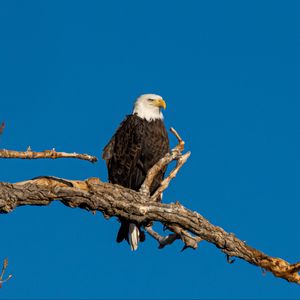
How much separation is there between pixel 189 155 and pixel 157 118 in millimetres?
2087

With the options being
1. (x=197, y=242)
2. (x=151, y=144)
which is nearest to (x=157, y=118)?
(x=151, y=144)

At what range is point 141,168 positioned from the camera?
26.1 ft

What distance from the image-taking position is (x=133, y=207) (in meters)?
5.62

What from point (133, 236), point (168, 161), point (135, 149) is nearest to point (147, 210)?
point (168, 161)

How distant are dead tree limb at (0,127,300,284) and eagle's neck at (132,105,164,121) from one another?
2156 mm

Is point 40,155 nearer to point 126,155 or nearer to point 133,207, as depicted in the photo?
point 133,207

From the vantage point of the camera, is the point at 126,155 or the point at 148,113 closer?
the point at 126,155

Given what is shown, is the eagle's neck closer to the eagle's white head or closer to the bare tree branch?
the eagle's white head

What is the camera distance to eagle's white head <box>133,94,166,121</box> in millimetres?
8102

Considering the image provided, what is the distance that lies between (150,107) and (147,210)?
2.75 meters

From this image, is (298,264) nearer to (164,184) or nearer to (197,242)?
(197,242)

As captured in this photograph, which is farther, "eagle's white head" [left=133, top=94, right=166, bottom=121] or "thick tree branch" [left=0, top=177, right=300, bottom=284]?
"eagle's white head" [left=133, top=94, right=166, bottom=121]

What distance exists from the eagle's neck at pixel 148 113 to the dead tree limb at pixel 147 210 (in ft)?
7.07

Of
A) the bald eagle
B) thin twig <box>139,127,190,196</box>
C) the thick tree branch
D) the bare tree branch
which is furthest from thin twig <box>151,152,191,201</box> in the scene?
the bald eagle
